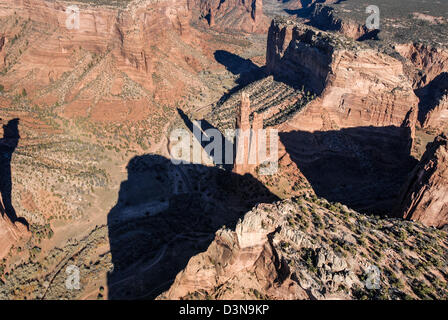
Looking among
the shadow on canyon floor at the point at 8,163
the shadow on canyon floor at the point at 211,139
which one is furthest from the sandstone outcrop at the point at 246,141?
the shadow on canyon floor at the point at 8,163

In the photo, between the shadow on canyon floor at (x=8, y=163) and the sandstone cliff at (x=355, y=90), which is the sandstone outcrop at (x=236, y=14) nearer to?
the sandstone cliff at (x=355, y=90)

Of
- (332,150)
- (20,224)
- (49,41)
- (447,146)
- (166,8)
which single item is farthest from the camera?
(166,8)

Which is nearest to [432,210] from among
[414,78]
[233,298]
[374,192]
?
[374,192]

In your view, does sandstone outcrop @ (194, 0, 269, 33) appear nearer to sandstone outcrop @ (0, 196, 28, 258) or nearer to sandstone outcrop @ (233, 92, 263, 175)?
sandstone outcrop @ (233, 92, 263, 175)

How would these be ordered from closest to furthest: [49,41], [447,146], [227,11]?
1. [447,146]
2. [49,41]
3. [227,11]

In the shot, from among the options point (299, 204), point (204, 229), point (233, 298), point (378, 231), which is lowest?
point (204, 229)

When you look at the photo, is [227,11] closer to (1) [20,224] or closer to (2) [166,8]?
(2) [166,8]

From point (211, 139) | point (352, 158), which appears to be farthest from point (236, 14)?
point (352, 158)
